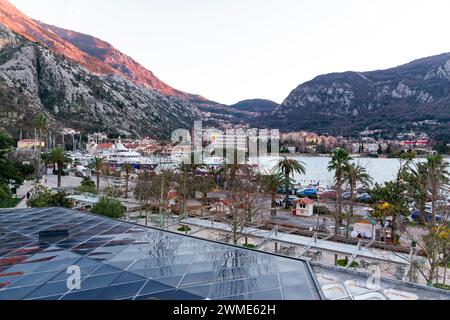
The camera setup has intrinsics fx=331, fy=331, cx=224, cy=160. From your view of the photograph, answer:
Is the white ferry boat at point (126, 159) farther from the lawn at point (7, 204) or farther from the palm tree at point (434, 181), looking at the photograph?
the palm tree at point (434, 181)

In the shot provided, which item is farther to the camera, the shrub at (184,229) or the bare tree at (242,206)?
the shrub at (184,229)

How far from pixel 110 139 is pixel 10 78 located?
35289 mm

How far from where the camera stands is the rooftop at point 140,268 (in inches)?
242

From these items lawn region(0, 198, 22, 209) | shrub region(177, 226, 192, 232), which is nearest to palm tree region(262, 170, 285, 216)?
shrub region(177, 226, 192, 232)

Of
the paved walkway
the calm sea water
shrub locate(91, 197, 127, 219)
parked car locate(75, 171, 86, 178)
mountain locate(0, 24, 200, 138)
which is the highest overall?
mountain locate(0, 24, 200, 138)

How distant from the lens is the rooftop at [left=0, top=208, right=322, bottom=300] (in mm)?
6145

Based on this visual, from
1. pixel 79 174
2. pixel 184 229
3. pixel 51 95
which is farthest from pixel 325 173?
pixel 51 95

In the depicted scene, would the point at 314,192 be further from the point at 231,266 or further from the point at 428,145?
the point at 428,145

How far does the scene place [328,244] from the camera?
59.4ft

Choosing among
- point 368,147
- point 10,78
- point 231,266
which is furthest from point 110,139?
point 231,266

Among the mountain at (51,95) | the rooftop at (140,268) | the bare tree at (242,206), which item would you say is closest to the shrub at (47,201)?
the bare tree at (242,206)

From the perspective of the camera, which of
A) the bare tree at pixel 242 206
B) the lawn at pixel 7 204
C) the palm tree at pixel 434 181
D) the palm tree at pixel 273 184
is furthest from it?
the palm tree at pixel 273 184

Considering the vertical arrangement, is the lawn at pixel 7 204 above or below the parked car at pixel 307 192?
above

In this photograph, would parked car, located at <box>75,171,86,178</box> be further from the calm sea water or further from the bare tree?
the bare tree
